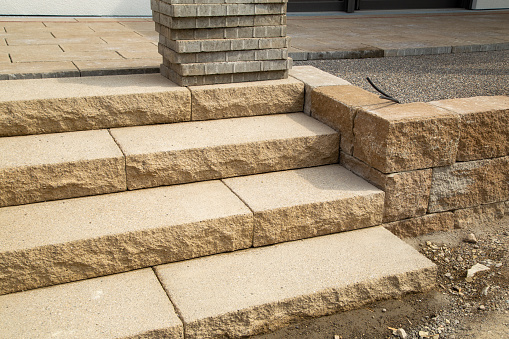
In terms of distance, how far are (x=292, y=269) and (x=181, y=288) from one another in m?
0.62

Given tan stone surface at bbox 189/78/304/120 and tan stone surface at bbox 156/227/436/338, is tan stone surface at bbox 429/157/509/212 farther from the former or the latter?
tan stone surface at bbox 189/78/304/120

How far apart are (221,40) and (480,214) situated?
2.28 metres

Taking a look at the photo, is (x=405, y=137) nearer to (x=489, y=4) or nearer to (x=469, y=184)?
(x=469, y=184)

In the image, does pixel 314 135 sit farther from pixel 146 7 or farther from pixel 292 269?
pixel 146 7

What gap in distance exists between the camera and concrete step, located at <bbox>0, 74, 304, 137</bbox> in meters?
3.24

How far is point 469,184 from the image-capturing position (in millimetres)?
3627

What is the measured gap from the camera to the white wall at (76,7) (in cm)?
710

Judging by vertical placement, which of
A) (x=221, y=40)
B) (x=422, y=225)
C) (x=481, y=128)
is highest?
(x=221, y=40)

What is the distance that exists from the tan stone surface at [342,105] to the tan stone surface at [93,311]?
1652 millimetres

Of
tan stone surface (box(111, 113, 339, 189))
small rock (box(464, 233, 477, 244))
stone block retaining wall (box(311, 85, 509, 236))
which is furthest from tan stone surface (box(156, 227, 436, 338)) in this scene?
small rock (box(464, 233, 477, 244))

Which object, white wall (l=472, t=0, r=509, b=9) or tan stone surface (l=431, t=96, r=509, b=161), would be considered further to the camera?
white wall (l=472, t=0, r=509, b=9)

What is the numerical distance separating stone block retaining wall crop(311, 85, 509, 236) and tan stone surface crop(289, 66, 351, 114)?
0.08 m

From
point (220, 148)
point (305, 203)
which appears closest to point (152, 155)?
point (220, 148)

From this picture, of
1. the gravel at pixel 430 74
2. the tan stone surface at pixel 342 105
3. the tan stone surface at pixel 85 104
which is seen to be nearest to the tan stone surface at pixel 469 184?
the tan stone surface at pixel 342 105
